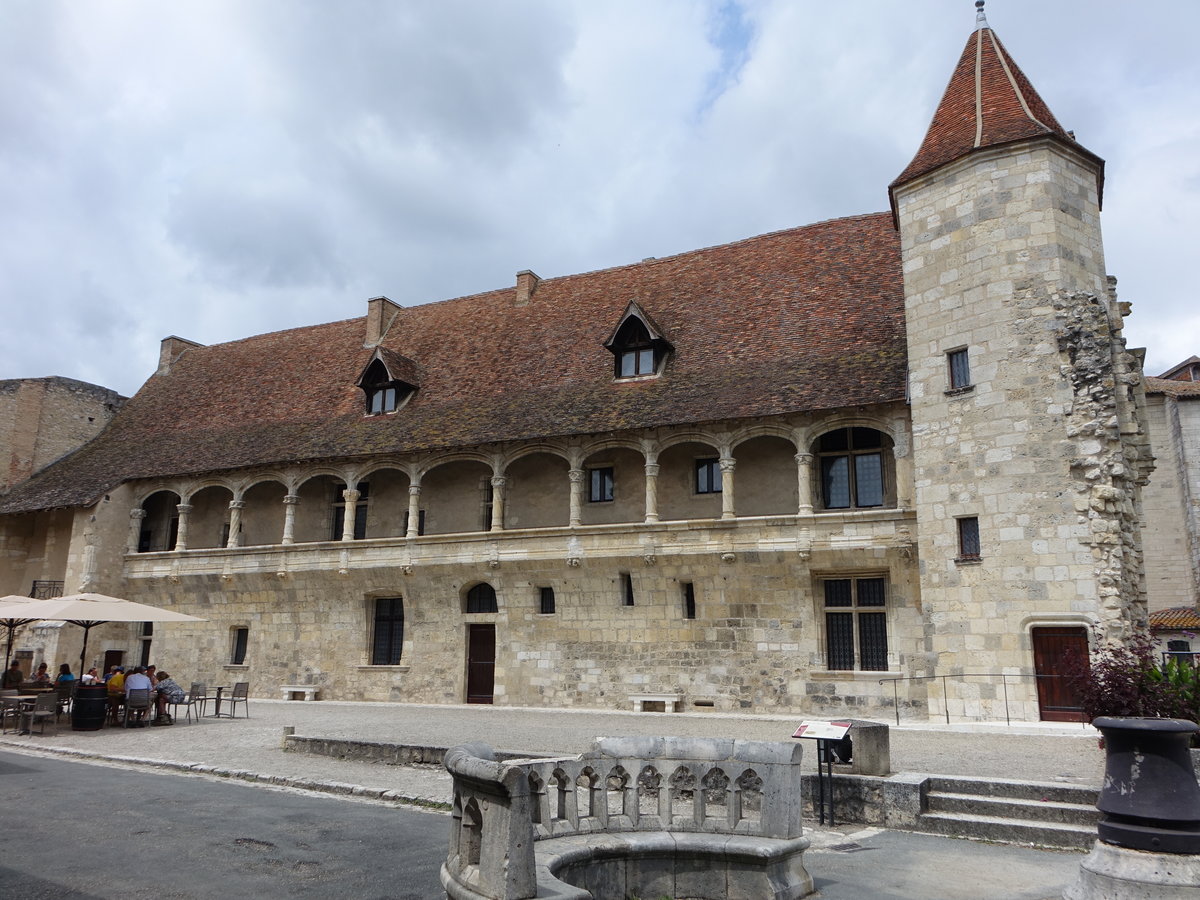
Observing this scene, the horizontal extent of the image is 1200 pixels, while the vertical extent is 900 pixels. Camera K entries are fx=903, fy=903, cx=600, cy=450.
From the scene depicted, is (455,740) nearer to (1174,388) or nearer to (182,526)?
(182,526)

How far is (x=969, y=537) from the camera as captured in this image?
14984 mm

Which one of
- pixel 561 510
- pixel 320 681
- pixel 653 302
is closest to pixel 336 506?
pixel 320 681

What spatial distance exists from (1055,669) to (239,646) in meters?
18.6

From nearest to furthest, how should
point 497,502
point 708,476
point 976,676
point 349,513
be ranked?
point 976,676 → point 708,476 → point 497,502 → point 349,513

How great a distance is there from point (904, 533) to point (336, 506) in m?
14.3

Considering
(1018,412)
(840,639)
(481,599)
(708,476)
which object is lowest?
(840,639)

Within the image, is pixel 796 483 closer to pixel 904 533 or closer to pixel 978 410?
pixel 904 533

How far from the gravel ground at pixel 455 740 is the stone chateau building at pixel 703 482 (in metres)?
1.53

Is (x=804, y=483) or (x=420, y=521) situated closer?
(x=804, y=483)

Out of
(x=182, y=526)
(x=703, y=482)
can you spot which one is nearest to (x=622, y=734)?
(x=703, y=482)

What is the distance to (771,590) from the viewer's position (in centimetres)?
1722

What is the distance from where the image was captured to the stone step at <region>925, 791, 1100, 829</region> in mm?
7586

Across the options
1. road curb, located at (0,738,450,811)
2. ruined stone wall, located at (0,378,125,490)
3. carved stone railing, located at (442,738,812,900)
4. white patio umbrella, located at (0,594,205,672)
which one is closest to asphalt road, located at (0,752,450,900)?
road curb, located at (0,738,450,811)

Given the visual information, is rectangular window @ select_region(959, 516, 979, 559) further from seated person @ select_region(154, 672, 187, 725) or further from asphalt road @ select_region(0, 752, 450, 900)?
seated person @ select_region(154, 672, 187, 725)
